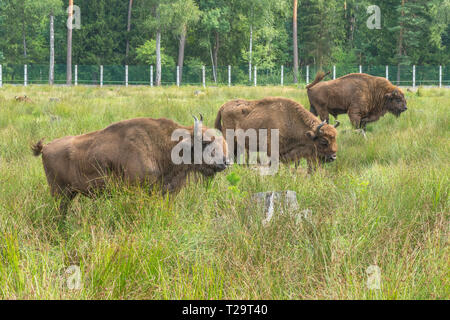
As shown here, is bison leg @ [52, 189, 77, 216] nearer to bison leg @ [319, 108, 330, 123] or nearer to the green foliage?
bison leg @ [319, 108, 330, 123]

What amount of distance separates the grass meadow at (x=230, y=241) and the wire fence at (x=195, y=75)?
35635mm

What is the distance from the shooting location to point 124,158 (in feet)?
17.5

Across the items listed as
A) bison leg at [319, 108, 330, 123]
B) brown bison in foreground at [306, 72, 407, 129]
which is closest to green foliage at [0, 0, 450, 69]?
brown bison in foreground at [306, 72, 407, 129]

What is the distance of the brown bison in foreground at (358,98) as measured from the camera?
11.7m

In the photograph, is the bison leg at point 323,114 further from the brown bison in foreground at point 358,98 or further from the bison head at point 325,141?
the bison head at point 325,141

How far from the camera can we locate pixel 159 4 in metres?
36.6

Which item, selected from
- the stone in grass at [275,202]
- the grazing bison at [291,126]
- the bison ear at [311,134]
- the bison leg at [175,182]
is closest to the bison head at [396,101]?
the grazing bison at [291,126]

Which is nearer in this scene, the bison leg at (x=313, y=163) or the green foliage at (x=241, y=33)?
the bison leg at (x=313, y=163)

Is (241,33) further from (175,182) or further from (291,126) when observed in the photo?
(175,182)

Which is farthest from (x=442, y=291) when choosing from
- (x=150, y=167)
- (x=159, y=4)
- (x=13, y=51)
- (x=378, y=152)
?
(x=13, y=51)

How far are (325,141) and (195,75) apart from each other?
3880 cm


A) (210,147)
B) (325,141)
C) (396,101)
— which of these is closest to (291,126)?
(325,141)

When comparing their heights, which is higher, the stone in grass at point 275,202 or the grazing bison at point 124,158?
the grazing bison at point 124,158

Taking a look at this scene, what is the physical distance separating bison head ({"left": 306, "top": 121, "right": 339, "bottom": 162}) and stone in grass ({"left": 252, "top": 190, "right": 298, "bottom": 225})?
270 cm
